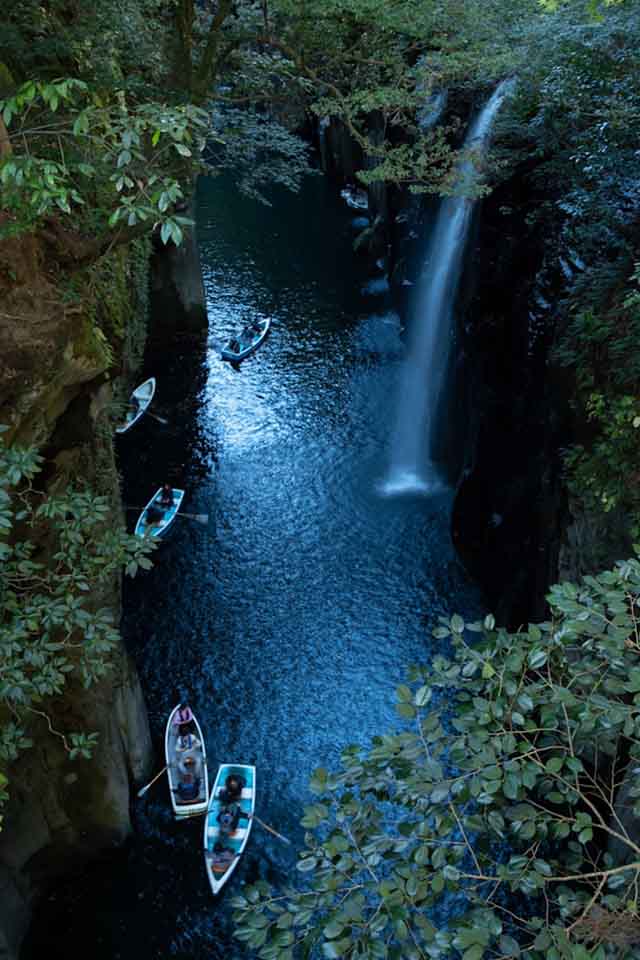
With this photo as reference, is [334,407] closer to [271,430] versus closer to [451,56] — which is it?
[271,430]

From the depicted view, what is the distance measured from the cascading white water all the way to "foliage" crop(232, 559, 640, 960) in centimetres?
1466

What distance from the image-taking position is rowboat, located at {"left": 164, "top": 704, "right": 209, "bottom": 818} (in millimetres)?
12742

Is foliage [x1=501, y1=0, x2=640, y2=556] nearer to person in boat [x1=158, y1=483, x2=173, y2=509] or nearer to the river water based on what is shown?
the river water

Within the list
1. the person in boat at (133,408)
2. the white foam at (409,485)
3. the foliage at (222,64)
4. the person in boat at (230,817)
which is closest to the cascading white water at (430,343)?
the white foam at (409,485)

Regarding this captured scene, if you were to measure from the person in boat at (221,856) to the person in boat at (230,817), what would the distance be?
25 centimetres

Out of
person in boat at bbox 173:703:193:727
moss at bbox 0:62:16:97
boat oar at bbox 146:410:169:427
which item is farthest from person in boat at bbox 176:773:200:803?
boat oar at bbox 146:410:169:427

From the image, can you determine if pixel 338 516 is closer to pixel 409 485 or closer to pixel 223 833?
pixel 409 485

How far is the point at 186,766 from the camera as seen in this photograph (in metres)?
13.1

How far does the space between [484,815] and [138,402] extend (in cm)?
1984

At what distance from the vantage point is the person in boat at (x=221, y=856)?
11.8 m

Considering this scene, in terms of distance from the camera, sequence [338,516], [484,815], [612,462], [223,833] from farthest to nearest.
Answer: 1. [338,516]
2. [223,833]
3. [612,462]
4. [484,815]

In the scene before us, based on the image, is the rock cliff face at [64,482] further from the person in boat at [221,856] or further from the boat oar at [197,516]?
the boat oar at [197,516]

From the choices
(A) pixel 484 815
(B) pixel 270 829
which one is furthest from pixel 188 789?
(A) pixel 484 815

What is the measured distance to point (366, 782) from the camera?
4793mm
